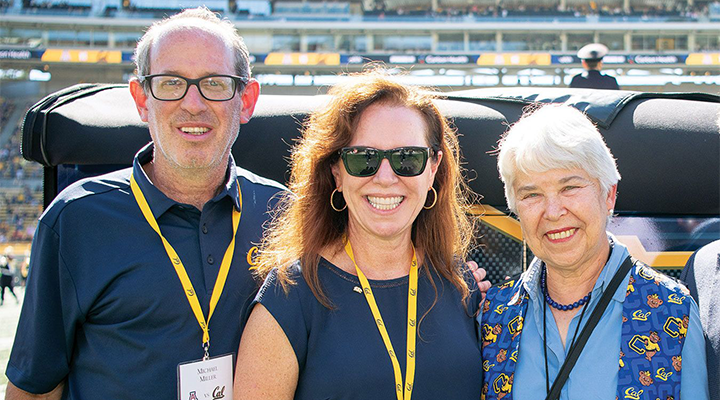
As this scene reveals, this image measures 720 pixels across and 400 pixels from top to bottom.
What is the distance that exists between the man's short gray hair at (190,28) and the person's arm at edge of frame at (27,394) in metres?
1.13

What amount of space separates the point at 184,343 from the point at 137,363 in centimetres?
16

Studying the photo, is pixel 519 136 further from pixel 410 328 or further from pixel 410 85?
pixel 410 328

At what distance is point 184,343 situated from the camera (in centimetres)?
211

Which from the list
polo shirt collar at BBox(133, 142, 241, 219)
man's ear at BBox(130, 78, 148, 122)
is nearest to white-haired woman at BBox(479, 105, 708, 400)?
polo shirt collar at BBox(133, 142, 241, 219)

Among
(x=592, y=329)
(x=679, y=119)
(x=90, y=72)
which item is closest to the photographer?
(x=592, y=329)

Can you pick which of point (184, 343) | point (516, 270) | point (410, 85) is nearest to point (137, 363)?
point (184, 343)

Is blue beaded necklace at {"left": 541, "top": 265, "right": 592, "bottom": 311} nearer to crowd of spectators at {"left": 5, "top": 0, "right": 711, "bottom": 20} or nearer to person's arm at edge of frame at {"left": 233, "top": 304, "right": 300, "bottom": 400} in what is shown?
person's arm at edge of frame at {"left": 233, "top": 304, "right": 300, "bottom": 400}

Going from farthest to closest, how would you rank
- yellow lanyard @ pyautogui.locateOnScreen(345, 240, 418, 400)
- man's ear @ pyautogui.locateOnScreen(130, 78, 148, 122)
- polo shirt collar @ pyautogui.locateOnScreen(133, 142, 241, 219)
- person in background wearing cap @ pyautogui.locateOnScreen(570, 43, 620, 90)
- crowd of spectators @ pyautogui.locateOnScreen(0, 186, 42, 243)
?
1. crowd of spectators @ pyautogui.locateOnScreen(0, 186, 42, 243)
2. person in background wearing cap @ pyautogui.locateOnScreen(570, 43, 620, 90)
3. man's ear @ pyautogui.locateOnScreen(130, 78, 148, 122)
4. polo shirt collar @ pyautogui.locateOnScreen(133, 142, 241, 219)
5. yellow lanyard @ pyautogui.locateOnScreen(345, 240, 418, 400)

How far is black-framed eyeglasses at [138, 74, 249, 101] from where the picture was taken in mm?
2256

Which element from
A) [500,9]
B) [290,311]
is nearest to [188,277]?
[290,311]

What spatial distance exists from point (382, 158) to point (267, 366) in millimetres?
718

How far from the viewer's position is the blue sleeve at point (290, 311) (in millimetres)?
→ 1917

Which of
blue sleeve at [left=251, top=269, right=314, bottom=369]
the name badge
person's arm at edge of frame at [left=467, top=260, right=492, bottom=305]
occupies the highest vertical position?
blue sleeve at [left=251, top=269, right=314, bottom=369]

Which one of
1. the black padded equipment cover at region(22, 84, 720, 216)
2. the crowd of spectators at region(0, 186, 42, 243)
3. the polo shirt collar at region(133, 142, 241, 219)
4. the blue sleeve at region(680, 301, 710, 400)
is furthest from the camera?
the crowd of spectators at region(0, 186, 42, 243)
